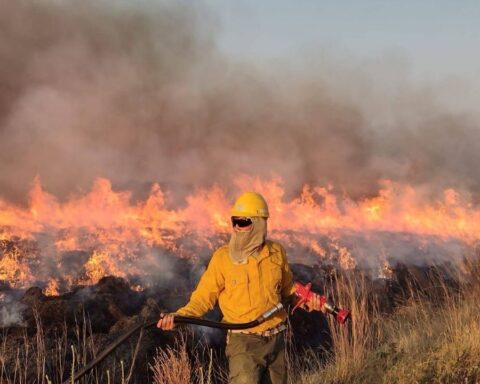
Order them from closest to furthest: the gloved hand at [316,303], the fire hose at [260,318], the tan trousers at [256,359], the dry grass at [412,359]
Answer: the fire hose at [260,318] → the tan trousers at [256,359] → the gloved hand at [316,303] → the dry grass at [412,359]

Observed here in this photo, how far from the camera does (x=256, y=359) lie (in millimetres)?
3133

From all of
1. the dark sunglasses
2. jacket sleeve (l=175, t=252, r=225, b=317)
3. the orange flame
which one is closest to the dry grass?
jacket sleeve (l=175, t=252, r=225, b=317)

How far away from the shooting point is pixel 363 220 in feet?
64.5

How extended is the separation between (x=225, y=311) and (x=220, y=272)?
0.32 m

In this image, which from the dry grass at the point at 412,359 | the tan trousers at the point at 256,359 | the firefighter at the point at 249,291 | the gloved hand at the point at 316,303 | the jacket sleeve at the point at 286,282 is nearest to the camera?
the tan trousers at the point at 256,359

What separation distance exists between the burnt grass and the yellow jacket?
3574 millimetres

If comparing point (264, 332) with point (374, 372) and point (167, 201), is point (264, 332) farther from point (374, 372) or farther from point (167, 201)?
point (167, 201)

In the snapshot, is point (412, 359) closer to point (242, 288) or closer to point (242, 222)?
point (242, 288)

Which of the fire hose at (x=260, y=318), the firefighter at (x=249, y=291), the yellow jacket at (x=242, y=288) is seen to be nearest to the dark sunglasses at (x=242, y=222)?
the firefighter at (x=249, y=291)

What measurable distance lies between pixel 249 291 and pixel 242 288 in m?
0.06

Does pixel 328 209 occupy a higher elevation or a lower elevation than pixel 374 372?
higher

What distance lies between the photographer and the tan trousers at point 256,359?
3049 millimetres

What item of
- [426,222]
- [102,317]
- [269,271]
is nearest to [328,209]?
[426,222]

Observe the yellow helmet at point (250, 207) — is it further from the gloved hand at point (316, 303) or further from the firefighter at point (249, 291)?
the gloved hand at point (316, 303)
